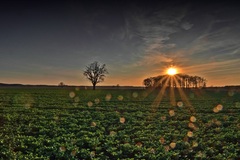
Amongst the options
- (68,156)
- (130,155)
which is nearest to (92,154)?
(68,156)

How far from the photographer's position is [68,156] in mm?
10695

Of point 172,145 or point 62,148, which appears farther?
point 172,145

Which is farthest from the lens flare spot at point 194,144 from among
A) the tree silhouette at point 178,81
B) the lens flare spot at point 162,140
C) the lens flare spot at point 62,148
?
the tree silhouette at point 178,81

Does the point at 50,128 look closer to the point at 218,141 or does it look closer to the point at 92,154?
the point at 92,154

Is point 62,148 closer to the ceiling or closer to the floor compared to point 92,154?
closer to the ceiling

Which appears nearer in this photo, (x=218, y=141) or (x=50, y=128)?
(x=218, y=141)

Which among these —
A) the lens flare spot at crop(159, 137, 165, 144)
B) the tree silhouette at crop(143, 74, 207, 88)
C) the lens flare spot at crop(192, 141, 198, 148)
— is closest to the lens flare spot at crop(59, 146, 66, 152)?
the lens flare spot at crop(159, 137, 165, 144)

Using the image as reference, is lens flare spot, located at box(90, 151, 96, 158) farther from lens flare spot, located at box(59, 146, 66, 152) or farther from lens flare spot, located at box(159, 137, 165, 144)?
lens flare spot, located at box(159, 137, 165, 144)

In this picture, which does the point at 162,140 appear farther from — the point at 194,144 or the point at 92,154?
the point at 92,154

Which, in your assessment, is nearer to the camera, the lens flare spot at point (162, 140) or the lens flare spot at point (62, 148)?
the lens flare spot at point (62, 148)

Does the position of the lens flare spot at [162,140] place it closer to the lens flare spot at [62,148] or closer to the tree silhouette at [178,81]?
the lens flare spot at [62,148]

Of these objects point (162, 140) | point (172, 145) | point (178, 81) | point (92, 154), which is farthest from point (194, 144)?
point (178, 81)

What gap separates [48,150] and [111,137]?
163 inches

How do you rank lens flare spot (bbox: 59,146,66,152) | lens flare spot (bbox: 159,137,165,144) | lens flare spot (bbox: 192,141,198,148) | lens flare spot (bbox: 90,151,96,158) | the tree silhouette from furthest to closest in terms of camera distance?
the tree silhouette, lens flare spot (bbox: 159,137,165,144), lens flare spot (bbox: 192,141,198,148), lens flare spot (bbox: 59,146,66,152), lens flare spot (bbox: 90,151,96,158)
